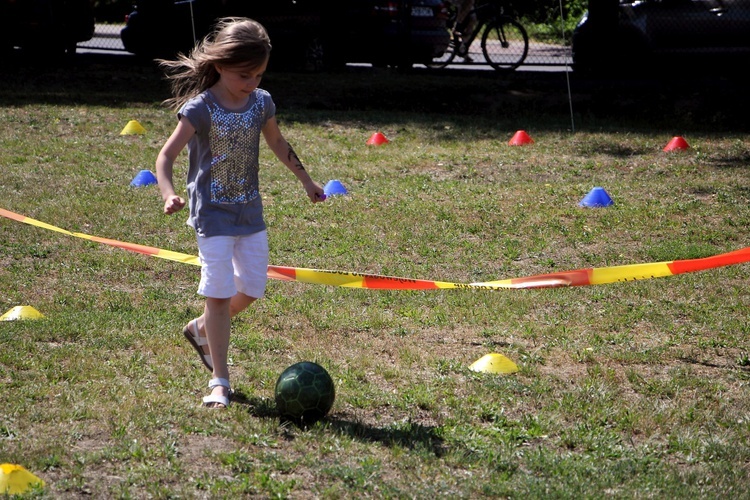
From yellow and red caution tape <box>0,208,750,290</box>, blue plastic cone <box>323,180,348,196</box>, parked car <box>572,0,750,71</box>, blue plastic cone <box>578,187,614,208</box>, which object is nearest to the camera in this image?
yellow and red caution tape <box>0,208,750,290</box>

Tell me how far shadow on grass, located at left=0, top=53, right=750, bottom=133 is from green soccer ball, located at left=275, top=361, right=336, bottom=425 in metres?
8.82

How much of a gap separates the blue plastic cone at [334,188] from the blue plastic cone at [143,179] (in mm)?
1745

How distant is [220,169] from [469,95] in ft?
36.1

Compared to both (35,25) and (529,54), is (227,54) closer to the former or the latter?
(35,25)

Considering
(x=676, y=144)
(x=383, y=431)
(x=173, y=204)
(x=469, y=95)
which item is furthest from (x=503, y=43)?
(x=173, y=204)

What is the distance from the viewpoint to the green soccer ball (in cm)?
438

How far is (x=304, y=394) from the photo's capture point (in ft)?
14.4

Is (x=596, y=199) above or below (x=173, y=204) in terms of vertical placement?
below

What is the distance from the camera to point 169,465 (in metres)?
4.01

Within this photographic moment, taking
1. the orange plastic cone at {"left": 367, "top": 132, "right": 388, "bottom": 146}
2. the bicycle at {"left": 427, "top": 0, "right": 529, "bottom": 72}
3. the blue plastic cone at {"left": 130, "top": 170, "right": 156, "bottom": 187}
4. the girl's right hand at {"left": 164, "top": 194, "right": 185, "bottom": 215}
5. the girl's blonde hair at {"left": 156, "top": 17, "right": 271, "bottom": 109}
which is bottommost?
the orange plastic cone at {"left": 367, "top": 132, "right": 388, "bottom": 146}

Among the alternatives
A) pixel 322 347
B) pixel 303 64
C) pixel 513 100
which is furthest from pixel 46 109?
pixel 322 347

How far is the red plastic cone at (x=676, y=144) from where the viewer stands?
11.2m

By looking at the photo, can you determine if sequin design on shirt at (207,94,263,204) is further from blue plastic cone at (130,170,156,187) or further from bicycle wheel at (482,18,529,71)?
bicycle wheel at (482,18,529,71)

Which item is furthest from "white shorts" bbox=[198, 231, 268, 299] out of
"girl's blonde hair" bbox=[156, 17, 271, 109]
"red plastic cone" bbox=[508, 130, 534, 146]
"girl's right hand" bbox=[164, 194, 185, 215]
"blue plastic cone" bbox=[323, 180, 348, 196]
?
"red plastic cone" bbox=[508, 130, 534, 146]
